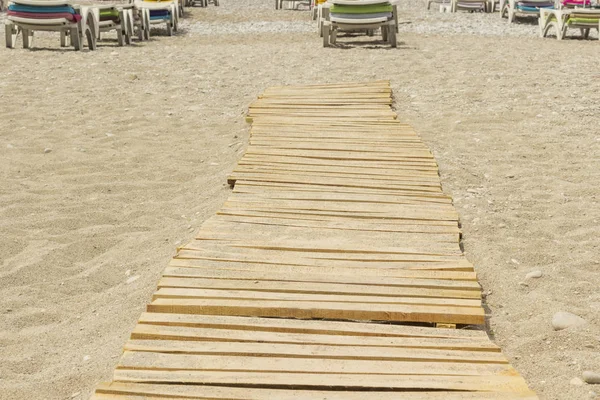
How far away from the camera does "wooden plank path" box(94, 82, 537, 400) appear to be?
2426 millimetres

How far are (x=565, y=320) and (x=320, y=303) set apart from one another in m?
0.98

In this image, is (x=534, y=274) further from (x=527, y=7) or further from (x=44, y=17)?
(x=527, y=7)

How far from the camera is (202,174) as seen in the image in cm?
547

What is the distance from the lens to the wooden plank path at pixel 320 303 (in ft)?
7.96

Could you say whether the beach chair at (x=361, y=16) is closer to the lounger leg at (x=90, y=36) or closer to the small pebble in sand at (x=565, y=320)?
the lounger leg at (x=90, y=36)

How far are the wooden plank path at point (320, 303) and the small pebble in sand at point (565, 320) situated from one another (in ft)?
1.06

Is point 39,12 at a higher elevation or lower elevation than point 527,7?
lower

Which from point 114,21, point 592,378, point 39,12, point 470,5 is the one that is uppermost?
point 470,5

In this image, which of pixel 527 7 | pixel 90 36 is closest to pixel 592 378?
pixel 90 36

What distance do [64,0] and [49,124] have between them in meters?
4.97

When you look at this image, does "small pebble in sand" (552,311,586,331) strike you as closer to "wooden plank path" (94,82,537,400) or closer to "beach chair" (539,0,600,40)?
"wooden plank path" (94,82,537,400)

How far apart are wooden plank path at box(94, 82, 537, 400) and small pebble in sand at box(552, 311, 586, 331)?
1.06 ft

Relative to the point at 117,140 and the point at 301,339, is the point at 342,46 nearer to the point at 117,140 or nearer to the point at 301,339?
the point at 117,140

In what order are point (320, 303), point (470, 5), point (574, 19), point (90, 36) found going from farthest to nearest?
point (470, 5), point (574, 19), point (90, 36), point (320, 303)
